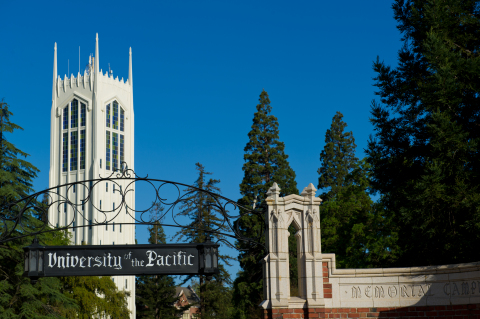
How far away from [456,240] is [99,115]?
227ft

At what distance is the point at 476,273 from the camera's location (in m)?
11.7

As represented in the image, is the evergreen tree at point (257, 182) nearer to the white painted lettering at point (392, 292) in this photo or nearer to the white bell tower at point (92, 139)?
the white painted lettering at point (392, 292)

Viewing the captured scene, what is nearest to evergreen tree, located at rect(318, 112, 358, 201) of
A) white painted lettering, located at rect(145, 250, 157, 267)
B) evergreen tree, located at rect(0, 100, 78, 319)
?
evergreen tree, located at rect(0, 100, 78, 319)

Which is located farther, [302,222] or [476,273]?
Answer: [302,222]

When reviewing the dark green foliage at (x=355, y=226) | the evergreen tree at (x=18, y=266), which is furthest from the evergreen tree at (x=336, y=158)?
the evergreen tree at (x=18, y=266)

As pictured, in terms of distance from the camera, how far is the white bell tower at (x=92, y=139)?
78.2 meters

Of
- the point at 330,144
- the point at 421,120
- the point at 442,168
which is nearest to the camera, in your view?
the point at 442,168

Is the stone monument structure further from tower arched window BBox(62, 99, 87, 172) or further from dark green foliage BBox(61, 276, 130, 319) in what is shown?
tower arched window BBox(62, 99, 87, 172)

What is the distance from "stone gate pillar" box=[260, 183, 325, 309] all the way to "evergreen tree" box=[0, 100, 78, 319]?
1373cm

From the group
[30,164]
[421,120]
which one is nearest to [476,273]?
[421,120]

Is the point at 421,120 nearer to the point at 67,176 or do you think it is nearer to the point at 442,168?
the point at 442,168

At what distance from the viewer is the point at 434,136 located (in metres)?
15.2

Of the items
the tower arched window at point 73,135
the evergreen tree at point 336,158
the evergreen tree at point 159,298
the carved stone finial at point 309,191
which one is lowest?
the evergreen tree at point 159,298

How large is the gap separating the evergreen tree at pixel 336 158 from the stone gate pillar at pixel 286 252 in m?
38.5
